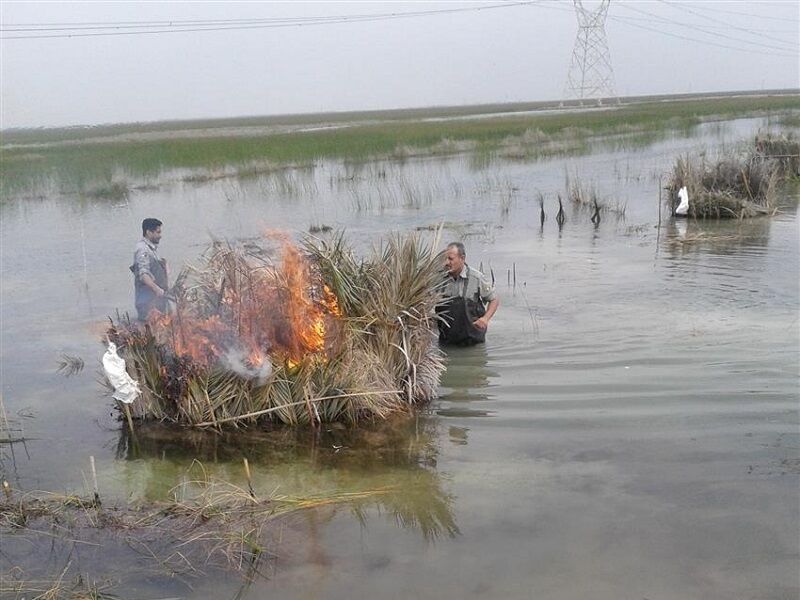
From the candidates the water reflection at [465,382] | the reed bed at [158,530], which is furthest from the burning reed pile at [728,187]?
the reed bed at [158,530]

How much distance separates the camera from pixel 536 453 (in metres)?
6.60

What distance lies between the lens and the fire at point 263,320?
748 cm

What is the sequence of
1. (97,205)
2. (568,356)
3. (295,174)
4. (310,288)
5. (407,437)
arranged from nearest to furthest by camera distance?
(407,437)
(310,288)
(568,356)
(97,205)
(295,174)

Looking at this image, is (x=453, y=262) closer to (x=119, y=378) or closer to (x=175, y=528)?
(x=119, y=378)

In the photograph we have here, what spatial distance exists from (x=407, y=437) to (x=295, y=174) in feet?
79.8

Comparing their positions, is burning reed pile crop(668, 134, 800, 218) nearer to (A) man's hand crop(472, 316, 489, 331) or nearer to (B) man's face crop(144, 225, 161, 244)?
(A) man's hand crop(472, 316, 489, 331)

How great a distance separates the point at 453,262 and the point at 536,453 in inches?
110

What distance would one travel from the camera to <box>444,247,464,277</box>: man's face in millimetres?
8734

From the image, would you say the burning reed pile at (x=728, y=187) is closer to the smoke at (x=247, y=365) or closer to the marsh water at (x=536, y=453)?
the marsh water at (x=536, y=453)

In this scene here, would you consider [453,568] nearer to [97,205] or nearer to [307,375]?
[307,375]

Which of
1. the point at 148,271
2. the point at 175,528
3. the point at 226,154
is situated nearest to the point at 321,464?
the point at 175,528

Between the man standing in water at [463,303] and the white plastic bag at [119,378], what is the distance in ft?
10.8

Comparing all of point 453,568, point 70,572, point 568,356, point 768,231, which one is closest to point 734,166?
point 768,231

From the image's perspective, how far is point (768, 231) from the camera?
16422mm
